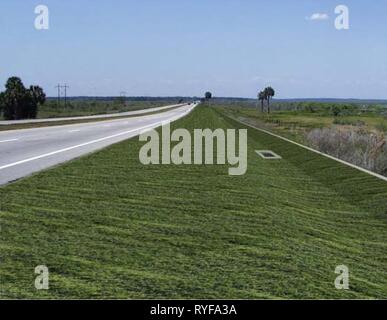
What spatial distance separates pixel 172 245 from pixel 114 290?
1.65 metres

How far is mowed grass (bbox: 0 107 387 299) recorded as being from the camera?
473 cm

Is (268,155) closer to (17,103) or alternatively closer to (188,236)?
(188,236)

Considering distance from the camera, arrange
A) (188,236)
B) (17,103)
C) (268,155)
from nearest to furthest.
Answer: (188,236) → (268,155) → (17,103)

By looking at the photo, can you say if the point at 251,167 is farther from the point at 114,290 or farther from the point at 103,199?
the point at 114,290

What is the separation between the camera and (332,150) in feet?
77.6

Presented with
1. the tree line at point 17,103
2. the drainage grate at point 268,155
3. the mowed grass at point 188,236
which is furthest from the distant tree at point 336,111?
the mowed grass at point 188,236

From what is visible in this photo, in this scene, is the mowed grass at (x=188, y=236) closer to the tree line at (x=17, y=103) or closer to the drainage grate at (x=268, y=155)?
the drainage grate at (x=268, y=155)

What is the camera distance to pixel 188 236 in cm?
652

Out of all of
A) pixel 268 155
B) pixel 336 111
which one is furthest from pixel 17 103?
pixel 336 111

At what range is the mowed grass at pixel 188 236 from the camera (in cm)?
473

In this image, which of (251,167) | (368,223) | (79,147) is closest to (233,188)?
(368,223)

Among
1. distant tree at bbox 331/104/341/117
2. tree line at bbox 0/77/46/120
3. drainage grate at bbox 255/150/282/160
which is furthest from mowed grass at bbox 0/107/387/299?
distant tree at bbox 331/104/341/117

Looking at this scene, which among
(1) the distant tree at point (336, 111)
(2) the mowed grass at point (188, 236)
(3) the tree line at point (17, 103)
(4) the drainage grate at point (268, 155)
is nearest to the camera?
(2) the mowed grass at point (188, 236)

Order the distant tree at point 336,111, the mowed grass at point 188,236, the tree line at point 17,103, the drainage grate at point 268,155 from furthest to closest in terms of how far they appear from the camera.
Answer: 1. the distant tree at point 336,111
2. the tree line at point 17,103
3. the drainage grate at point 268,155
4. the mowed grass at point 188,236
